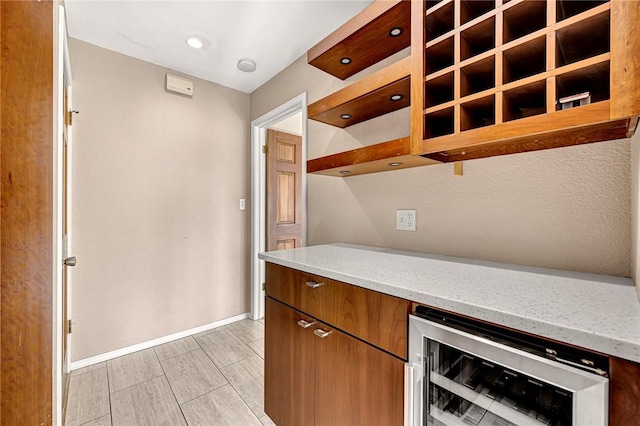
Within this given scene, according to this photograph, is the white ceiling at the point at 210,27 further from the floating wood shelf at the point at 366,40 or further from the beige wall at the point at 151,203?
the floating wood shelf at the point at 366,40

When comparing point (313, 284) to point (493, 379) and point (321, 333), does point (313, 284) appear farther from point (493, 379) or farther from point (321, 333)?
point (493, 379)

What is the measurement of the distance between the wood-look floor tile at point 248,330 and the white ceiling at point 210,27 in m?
2.46

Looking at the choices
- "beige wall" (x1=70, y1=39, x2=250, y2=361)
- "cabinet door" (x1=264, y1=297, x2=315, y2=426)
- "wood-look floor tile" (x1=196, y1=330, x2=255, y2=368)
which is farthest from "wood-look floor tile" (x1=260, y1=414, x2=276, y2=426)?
"beige wall" (x1=70, y1=39, x2=250, y2=361)

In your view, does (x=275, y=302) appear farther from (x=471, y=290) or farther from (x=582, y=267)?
(x=582, y=267)

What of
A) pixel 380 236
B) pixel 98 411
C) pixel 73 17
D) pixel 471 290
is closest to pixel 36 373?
pixel 98 411

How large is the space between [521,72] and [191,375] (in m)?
2.58

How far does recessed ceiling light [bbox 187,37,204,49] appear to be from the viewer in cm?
212

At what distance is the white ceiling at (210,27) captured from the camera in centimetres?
178

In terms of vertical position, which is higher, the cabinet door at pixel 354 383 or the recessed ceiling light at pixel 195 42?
the recessed ceiling light at pixel 195 42

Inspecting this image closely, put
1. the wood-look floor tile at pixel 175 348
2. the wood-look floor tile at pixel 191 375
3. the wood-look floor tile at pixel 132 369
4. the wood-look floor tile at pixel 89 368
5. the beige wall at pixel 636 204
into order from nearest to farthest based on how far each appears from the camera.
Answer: the beige wall at pixel 636 204
the wood-look floor tile at pixel 191 375
the wood-look floor tile at pixel 132 369
the wood-look floor tile at pixel 89 368
the wood-look floor tile at pixel 175 348

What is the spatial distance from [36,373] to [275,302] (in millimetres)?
862

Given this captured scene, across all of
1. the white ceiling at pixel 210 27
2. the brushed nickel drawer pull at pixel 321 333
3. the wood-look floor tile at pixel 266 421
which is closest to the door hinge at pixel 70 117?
the white ceiling at pixel 210 27

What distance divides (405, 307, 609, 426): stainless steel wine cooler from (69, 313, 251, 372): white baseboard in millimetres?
2404

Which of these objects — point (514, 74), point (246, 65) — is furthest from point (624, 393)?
point (246, 65)
